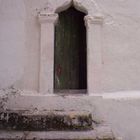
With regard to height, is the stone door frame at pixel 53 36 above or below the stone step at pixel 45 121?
above

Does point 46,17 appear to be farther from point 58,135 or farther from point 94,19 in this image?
point 58,135

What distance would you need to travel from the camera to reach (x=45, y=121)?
352cm

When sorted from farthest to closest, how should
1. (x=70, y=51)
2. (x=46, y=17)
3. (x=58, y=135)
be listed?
(x=70, y=51)
(x=46, y=17)
(x=58, y=135)

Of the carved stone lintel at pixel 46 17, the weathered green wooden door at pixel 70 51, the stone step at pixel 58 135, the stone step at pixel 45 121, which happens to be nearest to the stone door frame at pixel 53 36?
the carved stone lintel at pixel 46 17

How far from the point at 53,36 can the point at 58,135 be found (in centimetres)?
169

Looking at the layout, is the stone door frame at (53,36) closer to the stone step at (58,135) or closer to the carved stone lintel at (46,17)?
the carved stone lintel at (46,17)

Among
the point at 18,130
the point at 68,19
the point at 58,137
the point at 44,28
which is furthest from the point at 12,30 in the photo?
the point at 58,137

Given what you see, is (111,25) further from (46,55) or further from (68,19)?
(46,55)

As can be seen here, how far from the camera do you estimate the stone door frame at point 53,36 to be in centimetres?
447

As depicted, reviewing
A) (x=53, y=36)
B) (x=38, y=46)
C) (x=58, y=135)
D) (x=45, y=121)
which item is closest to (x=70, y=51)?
(x=53, y=36)

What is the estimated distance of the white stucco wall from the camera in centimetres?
449

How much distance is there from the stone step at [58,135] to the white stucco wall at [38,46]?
114cm

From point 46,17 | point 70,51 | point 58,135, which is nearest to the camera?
point 58,135

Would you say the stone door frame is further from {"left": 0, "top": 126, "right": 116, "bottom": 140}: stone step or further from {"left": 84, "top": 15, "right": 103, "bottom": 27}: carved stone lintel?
{"left": 0, "top": 126, "right": 116, "bottom": 140}: stone step
